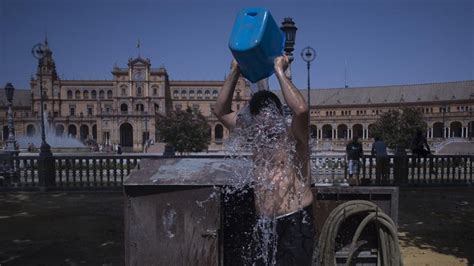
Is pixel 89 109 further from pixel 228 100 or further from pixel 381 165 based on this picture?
pixel 228 100

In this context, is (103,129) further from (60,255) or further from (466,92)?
(466,92)

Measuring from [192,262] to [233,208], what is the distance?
0.55m

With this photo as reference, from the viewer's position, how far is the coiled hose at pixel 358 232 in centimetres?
302

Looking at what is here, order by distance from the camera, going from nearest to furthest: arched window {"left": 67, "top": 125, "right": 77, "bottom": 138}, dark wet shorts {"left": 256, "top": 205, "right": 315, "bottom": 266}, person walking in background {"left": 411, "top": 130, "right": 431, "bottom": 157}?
dark wet shorts {"left": 256, "top": 205, "right": 315, "bottom": 266} < person walking in background {"left": 411, "top": 130, "right": 431, "bottom": 157} < arched window {"left": 67, "top": 125, "right": 77, "bottom": 138}

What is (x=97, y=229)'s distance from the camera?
6406 millimetres

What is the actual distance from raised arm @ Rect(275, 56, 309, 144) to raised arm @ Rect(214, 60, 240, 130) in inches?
16.9

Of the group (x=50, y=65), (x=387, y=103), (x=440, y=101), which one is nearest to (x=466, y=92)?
(x=440, y=101)

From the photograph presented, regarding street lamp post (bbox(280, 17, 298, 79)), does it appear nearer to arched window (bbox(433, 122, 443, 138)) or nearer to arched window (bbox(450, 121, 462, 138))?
arched window (bbox(433, 122, 443, 138))

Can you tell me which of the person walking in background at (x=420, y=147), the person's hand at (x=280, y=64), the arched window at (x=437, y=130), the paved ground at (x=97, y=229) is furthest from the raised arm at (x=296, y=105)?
the arched window at (x=437, y=130)

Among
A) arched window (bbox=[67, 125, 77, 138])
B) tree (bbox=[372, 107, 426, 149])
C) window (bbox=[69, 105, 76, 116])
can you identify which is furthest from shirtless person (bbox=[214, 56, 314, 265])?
window (bbox=[69, 105, 76, 116])

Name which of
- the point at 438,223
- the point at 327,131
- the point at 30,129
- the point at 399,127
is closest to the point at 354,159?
the point at 438,223

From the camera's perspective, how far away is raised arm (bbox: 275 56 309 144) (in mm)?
2379

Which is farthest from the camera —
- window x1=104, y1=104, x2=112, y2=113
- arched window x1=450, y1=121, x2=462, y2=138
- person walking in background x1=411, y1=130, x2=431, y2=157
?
window x1=104, y1=104, x2=112, y2=113

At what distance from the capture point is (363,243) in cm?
323
